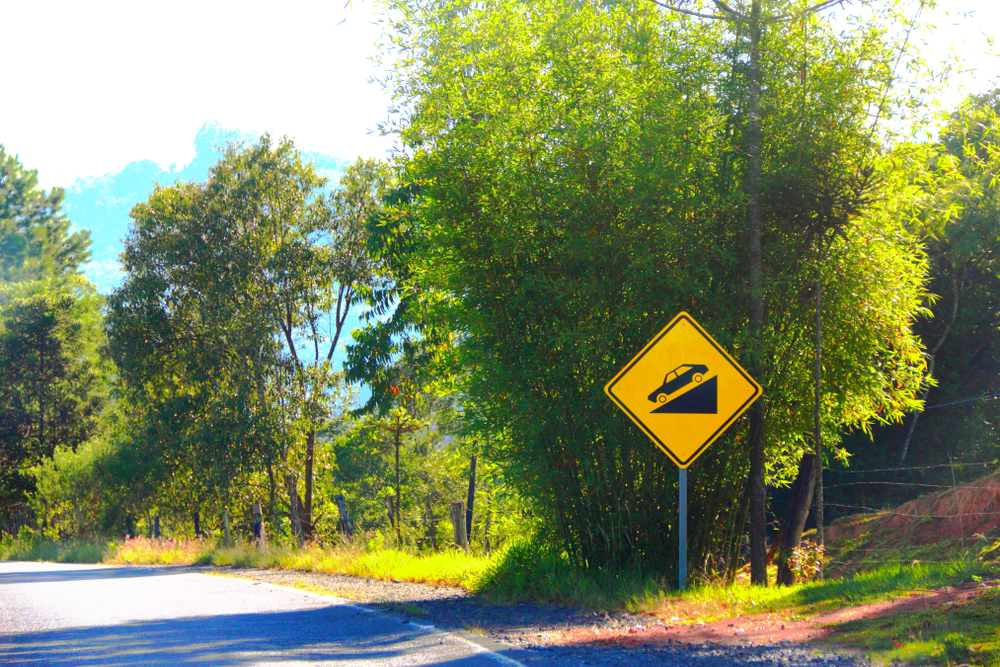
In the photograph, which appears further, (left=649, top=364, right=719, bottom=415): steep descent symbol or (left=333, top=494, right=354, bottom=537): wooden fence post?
(left=333, top=494, right=354, bottom=537): wooden fence post

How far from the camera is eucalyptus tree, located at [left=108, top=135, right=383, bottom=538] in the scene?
22.2 metres

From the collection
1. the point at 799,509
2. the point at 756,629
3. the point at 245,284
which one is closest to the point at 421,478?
the point at 245,284

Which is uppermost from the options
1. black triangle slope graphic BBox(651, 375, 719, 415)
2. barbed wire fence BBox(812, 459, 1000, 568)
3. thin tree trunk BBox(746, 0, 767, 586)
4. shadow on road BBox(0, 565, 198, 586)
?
thin tree trunk BBox(746, 0, 767, 586)

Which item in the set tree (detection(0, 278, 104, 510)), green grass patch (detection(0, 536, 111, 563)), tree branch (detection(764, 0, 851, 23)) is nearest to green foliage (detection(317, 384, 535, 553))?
tree branch (detection(764, 0, 851, 23))

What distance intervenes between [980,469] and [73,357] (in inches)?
1532

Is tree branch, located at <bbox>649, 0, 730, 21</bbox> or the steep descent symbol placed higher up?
tree branch, located at <bbox>649, 0, 730, 21</bbox>

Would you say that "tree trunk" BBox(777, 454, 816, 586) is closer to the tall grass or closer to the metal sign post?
the tall grass

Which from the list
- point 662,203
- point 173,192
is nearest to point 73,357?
point 173,192

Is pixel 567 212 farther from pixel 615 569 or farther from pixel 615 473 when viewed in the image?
pixel 615 569

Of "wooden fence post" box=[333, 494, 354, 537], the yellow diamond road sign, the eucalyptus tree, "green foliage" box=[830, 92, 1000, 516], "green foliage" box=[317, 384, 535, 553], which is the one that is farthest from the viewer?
the eucalyptus tree

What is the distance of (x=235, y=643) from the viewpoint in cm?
679

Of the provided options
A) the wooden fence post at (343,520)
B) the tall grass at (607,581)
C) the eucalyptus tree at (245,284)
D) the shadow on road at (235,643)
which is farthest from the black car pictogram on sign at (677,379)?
the eucalyptus tree at (245,284)

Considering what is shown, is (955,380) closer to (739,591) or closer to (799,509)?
(799,509)

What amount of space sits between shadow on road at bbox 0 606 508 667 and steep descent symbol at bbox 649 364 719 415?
3.04 meters
